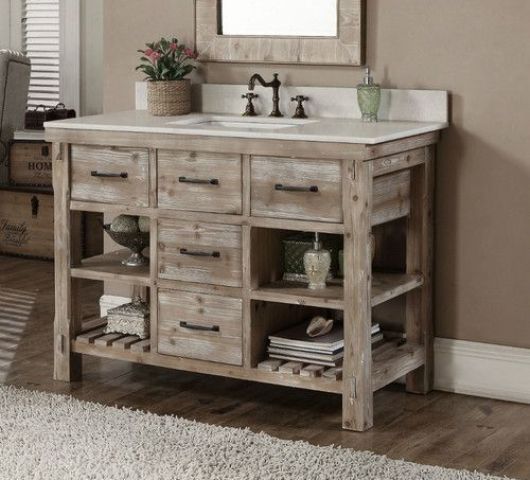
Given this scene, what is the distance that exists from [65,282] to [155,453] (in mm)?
906

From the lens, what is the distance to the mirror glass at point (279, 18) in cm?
383

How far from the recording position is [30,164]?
6.01 meters

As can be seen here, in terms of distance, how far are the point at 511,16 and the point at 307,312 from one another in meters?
1.14

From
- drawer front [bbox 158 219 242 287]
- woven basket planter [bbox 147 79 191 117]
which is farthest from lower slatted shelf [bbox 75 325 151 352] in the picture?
woven basket planter [bbox 147 79 191 117]

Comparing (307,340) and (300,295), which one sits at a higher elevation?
(300,295)

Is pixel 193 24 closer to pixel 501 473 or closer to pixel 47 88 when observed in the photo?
pixel 501 473

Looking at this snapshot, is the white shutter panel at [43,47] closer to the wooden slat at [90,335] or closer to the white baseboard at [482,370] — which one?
the wooden slat at [90,335]

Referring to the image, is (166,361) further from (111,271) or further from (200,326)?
(111,271)

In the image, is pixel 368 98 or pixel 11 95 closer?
pixel 368 98

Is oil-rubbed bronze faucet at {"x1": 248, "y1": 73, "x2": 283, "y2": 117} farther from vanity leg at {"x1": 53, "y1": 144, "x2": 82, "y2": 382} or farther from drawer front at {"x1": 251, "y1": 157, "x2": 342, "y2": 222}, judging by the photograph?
vanity leg at {"x1": 53, "y1": 144, "x2": 82, "y2": 382}

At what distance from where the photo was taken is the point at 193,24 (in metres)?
4.12

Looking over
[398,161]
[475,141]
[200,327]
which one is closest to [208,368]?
[200,327]

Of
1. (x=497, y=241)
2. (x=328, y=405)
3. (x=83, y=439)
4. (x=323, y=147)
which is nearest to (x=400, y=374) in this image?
(x=328, y=405)

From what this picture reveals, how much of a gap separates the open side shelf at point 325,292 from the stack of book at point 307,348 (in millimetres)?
162
